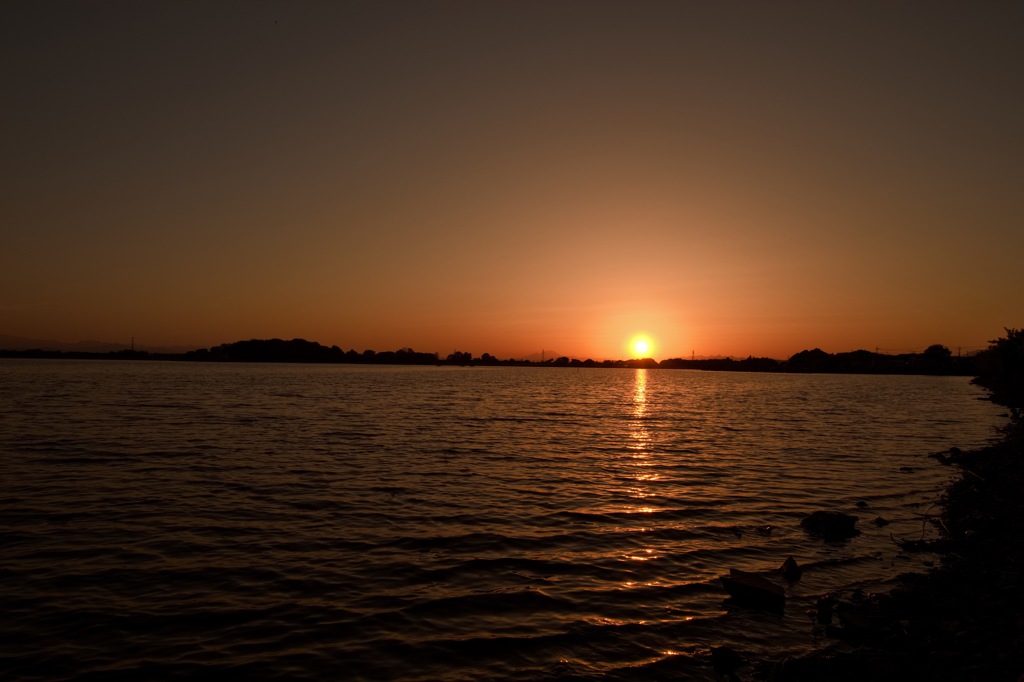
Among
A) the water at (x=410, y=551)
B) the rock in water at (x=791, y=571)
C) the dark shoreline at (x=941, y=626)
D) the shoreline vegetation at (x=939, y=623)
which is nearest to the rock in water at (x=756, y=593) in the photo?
the water at (x=410, y=551)

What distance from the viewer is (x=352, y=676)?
1071 centimetres

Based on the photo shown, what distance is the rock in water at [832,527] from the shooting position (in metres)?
19.8

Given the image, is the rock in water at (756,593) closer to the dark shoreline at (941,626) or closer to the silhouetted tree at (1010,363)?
the dark shoreline at (941,626)

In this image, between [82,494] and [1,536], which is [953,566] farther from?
[82,494]

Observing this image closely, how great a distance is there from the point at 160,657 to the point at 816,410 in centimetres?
8648

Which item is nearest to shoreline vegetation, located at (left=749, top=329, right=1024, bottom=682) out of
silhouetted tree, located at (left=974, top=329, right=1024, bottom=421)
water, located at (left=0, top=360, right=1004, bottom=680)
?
water, located at (left=0, top=360, right=1004, bottom=680)

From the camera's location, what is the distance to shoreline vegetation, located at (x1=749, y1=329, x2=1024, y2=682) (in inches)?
406

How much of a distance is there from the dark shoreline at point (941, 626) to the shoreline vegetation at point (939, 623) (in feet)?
0.05

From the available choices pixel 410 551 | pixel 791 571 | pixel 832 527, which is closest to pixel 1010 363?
pixel 832 527

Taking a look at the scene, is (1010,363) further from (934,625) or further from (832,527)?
(934,625)

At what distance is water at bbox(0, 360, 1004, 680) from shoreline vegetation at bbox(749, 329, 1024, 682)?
28.4 inches

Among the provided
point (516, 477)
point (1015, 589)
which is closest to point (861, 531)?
point (1015, 589)

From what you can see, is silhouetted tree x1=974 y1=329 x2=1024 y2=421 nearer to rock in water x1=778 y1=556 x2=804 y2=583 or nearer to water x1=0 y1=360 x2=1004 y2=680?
water x1=0 y1=360 x2=1004 y2=680

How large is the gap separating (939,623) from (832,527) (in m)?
7.86
